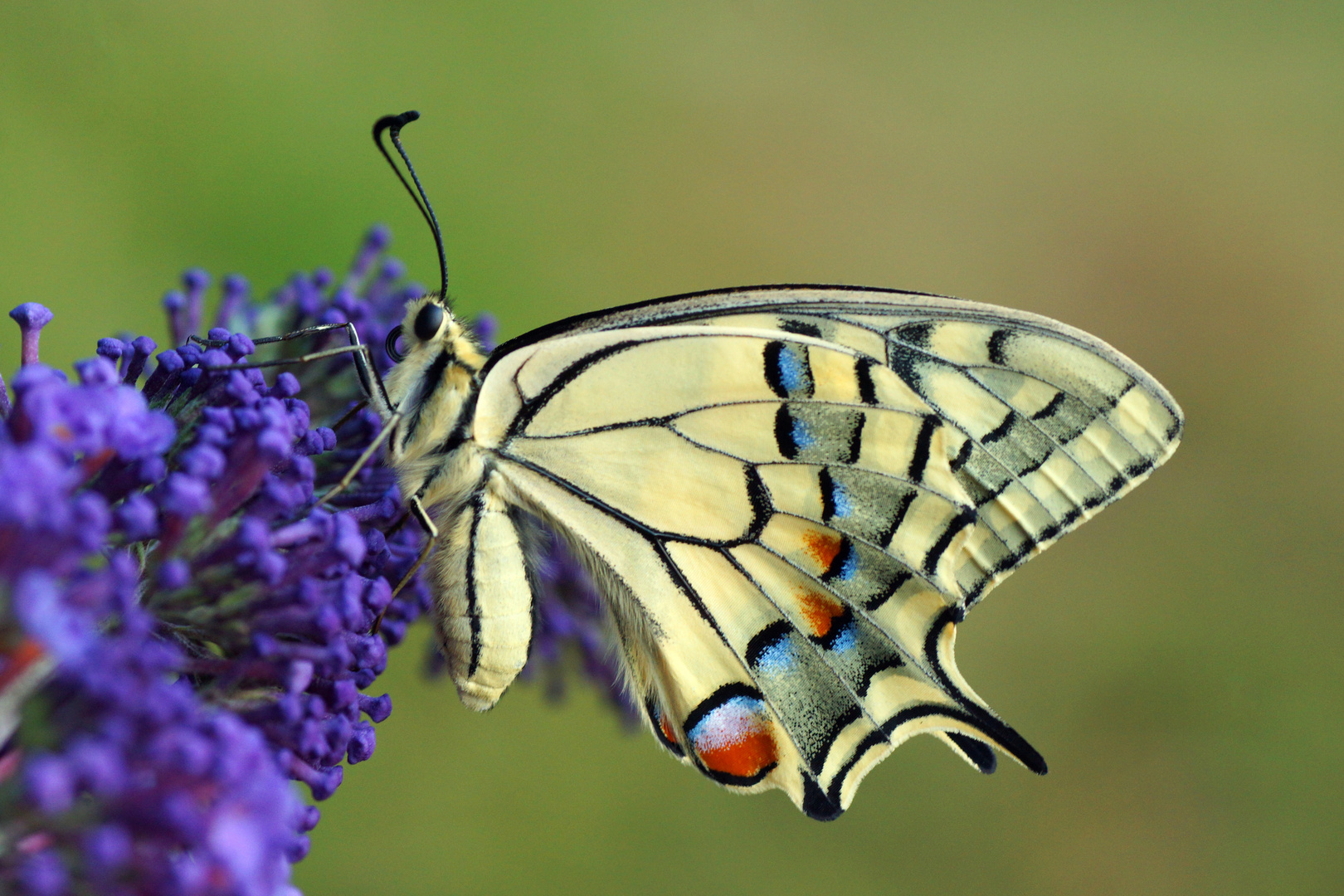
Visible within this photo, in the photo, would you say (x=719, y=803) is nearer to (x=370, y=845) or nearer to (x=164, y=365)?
(x=370, y=845)

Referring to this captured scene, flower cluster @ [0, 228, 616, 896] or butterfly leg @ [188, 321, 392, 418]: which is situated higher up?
butterfly leg @ [188, 321, 392, 418]

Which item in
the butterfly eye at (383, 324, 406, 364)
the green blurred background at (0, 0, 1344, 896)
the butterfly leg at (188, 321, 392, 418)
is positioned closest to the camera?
the butterfly leg at (188, 321, 392, 418)

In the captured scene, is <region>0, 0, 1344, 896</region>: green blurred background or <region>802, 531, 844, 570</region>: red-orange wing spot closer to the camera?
<region>802, 531, 844, 570</region>: red-orange wing spot

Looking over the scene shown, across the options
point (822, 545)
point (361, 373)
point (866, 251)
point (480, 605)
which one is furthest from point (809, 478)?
point (866, 251)

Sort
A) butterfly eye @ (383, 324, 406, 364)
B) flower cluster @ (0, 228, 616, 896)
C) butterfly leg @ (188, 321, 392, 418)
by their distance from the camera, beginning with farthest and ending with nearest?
butterfly eye @ (383, 324, 406, 364) < butterfly leg @ (188, 321, 392, 418) < flower cluster @ (0, 228, 616, 896)

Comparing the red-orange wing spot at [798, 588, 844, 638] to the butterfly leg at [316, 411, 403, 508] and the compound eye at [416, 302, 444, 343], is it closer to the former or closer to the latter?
the butterfly leg at [316, 411, 403, 508]

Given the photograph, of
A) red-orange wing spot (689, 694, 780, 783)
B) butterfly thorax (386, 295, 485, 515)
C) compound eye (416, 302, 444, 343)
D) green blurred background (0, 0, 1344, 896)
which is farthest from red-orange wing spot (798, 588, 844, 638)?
green blurred background (0, 0, 1344, 896)

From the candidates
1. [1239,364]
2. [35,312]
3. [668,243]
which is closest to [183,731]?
[35,312]

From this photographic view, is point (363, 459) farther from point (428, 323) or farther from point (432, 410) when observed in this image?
point (428, 323)
